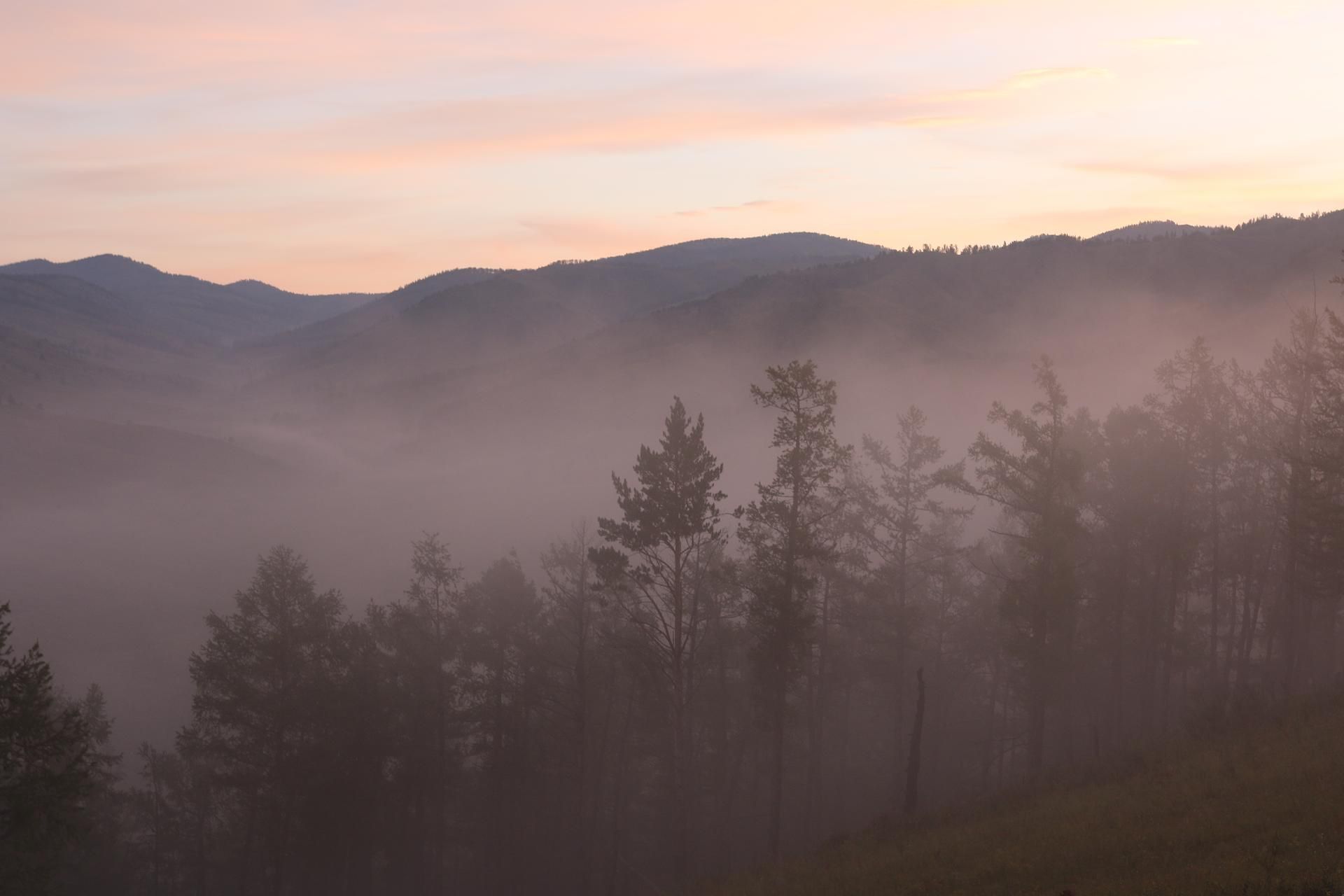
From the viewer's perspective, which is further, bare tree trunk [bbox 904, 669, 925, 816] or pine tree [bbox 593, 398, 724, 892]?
pine tree [bbox 593, 398, 724, 892]

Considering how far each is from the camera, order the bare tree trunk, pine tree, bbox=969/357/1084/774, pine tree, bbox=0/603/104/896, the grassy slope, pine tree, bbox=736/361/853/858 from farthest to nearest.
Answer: pine tree, bbox=969/357/1084/774
pine tree, bbox=736/361/853/858
the bare tree trunk
pine tree, bbox=0/603/104/896
the grassy slope

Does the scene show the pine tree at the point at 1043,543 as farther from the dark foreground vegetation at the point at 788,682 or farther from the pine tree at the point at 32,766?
the pine tree at the point at 32,766

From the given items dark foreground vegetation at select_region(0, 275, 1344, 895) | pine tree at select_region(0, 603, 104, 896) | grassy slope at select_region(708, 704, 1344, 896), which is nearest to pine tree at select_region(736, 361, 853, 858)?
dark foreground vegetation at select_region(0, 275, 1344, 895)

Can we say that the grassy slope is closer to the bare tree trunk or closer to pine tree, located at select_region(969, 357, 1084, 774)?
the bare tree trunk

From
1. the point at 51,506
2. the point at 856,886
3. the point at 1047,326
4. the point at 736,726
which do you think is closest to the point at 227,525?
the point at 51,506

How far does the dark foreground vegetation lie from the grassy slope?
134 millimetres

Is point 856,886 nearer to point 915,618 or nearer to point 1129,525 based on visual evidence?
point 915,618

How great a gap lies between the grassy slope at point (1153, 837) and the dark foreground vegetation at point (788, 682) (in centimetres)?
13

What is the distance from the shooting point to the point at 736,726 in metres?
43.0

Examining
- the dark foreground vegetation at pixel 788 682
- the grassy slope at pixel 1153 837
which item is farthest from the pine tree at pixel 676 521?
the grassy slope at pixel 1153 837

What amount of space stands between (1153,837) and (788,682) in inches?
549

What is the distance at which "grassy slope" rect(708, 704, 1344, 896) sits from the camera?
43.0 feet

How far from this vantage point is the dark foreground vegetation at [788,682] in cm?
2022

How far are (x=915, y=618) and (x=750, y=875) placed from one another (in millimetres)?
12722
